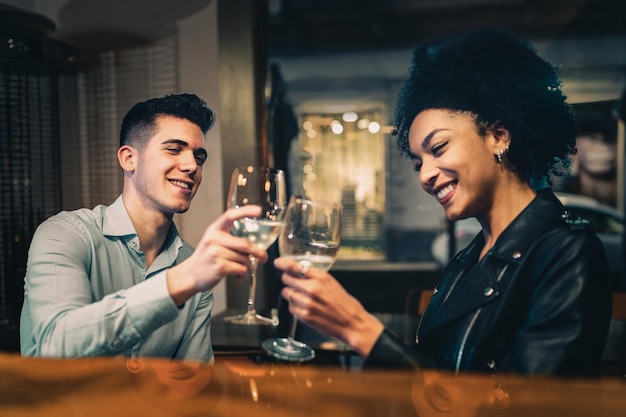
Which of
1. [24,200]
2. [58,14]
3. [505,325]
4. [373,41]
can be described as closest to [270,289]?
[505,325]

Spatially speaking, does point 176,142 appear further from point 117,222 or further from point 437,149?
point 437,149

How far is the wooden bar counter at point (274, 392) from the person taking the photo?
1048 mm

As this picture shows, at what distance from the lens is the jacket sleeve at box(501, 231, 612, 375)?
93 cm

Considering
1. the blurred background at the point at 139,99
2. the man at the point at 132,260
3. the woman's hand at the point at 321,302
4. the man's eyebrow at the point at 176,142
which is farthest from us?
the blurred background at the point at 139,99

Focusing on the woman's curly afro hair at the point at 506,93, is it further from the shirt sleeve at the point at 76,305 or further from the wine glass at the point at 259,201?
the shirt sleeve at the point at 76,305

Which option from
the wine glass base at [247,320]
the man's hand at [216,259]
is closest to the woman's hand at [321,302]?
the man's hand at [216,259]

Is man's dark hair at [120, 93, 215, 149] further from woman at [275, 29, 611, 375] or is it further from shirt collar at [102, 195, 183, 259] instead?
woman at [275, 29, 611, 375]

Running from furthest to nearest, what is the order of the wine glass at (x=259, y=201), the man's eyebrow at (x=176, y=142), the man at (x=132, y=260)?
the man's eyebrow at (x=176, y=142)
the man at (x=132, y=260)
the wine glass at (x=259, y=201)

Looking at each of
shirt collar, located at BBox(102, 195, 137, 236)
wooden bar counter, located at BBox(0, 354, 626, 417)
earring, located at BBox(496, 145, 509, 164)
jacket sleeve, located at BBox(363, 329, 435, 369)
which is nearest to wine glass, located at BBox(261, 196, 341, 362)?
jacket sleeve, located at BBox(363, 329, 435, 369)

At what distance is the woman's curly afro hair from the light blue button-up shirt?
703mm

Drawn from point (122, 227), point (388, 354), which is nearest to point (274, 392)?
point (388, 354)

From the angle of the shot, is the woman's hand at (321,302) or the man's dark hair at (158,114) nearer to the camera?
the woman's hand at (321,302)

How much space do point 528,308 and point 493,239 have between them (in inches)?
7.4

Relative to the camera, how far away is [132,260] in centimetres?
125
